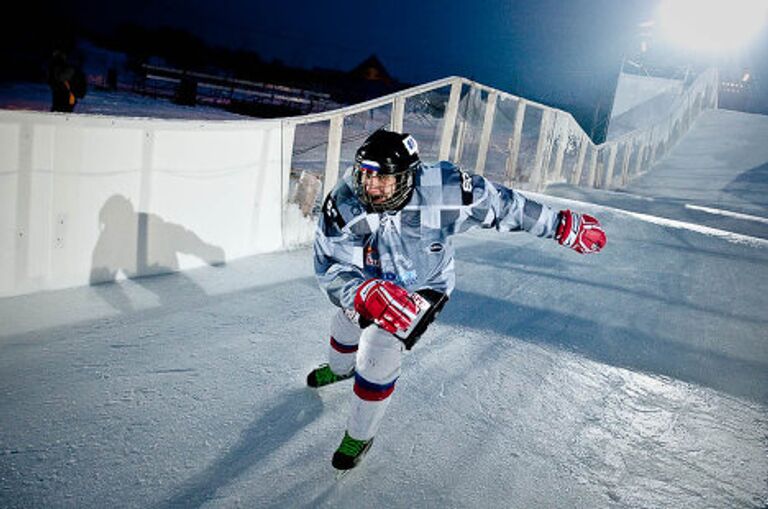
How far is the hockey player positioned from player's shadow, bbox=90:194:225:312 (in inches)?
90.1

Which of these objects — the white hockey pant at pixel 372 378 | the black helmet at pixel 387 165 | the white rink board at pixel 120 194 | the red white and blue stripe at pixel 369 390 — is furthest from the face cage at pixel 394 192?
the white rink board at pixel 120 194

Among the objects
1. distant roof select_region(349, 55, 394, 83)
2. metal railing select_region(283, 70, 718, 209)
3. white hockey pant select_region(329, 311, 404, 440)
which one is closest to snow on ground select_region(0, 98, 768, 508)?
white hockey pant select_region(329, 311, 404, 440)

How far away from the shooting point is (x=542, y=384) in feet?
11.1

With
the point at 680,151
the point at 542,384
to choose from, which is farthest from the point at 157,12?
the point at 542,384

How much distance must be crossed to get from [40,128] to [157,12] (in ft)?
105

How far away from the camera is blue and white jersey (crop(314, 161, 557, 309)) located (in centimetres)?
236

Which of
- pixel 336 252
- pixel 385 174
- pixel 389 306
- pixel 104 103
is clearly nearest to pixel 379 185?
pixel 385 174

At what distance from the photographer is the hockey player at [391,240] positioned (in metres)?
2.20

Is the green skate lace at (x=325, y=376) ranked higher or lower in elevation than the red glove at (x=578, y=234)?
lower

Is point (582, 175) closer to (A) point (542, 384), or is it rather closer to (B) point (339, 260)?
(A) point (542, 384)

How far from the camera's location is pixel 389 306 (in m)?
2.07

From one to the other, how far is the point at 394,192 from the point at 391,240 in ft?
0.96

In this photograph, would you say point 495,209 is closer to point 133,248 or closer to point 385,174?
point 385,174

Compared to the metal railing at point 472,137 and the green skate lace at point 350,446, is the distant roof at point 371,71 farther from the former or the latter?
the green skate lace at point 350,446
